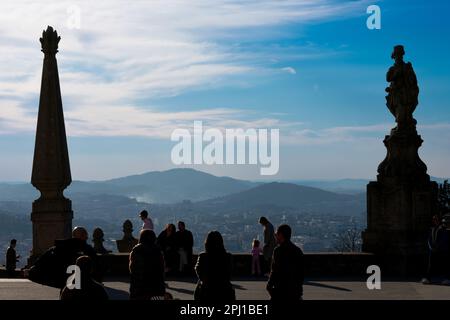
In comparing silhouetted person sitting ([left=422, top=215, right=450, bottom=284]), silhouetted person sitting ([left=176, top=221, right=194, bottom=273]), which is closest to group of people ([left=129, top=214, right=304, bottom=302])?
silhouetted person sitting ([left=422, top=215, right=450, bottom=284])

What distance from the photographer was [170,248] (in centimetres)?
1675

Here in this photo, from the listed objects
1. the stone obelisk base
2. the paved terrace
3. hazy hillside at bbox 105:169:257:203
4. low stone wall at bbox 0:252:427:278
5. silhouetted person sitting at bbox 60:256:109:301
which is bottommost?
the paved terrace

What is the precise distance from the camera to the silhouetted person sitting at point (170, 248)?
16750mm

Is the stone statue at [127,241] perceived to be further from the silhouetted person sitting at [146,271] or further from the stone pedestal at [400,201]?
the silhouetted person sitting at [146,271]

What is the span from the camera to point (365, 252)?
57.2 feet

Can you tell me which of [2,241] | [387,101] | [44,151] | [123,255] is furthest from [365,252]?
[2,241]

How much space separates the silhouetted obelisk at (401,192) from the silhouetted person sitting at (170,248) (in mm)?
4285

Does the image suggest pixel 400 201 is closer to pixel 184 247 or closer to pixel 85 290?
pixel 184 247

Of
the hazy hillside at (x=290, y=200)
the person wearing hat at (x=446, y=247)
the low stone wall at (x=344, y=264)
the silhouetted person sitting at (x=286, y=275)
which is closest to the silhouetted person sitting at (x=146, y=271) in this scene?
the silhouetted person sitting at (x=286, y=275)

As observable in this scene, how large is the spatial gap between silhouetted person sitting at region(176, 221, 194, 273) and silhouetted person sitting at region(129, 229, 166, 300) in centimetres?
730

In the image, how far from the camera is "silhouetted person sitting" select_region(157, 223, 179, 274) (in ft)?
55.0

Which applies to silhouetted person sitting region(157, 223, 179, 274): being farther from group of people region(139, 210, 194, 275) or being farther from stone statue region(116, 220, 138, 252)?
stone statue region(116, 220, 138, 252)
